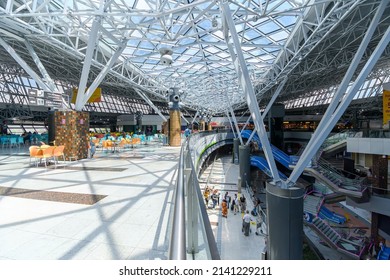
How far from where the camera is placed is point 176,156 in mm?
14273

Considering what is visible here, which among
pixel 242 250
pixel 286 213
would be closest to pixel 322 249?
pixel 242 250

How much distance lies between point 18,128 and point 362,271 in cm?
4864

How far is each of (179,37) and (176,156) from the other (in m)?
7.35

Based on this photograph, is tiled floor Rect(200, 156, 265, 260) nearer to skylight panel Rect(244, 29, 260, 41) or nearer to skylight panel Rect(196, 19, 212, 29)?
skylight panel Rect(196, 19, 212, 29)

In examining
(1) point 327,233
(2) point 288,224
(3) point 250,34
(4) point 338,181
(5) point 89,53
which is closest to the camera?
(2) point 288,224

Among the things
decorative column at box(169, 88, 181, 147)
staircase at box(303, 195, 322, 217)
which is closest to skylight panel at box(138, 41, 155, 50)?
decorative column at box(169, 88, 181, 147)

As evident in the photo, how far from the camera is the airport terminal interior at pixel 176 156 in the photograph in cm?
Result: 358

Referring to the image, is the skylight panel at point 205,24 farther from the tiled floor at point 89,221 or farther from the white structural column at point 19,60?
the tiled floor at point 89,221

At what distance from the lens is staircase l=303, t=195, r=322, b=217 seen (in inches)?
864

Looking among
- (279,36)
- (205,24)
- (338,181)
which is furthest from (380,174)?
(205,24)

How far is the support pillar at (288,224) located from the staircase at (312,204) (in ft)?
61.9

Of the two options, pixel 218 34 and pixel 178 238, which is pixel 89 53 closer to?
pixel 218 34

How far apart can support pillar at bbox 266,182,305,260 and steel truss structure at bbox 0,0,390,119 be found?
549cm

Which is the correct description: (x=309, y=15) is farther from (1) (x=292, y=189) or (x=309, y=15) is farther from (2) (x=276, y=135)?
(2) (x=276, y=135)
